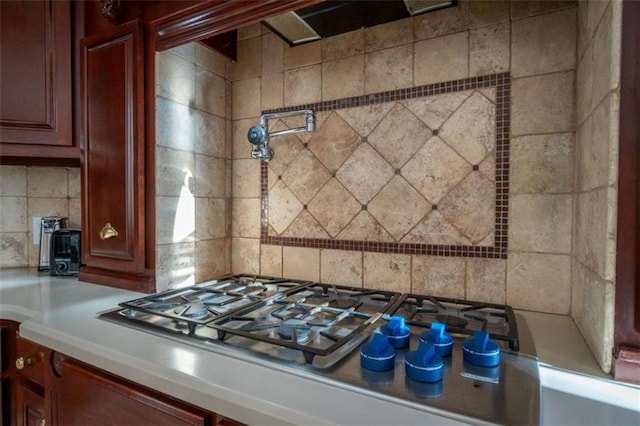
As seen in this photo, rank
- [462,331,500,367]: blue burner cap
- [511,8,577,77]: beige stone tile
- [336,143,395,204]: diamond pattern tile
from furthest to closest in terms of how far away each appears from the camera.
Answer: [336,143,395,204]: diamond pattern tile
[511,8,577,77]: beige stone tile
[462,331,500,367]: blue burner cap

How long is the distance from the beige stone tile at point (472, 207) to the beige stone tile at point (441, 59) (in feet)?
1.03

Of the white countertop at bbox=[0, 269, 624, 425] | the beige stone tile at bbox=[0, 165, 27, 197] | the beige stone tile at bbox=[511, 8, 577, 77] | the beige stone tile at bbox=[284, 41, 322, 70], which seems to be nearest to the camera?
the white countertop at bbox=[0, 269, 624, 425]

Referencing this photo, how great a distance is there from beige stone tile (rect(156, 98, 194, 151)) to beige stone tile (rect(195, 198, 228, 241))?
219 mm

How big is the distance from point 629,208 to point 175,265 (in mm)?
1204

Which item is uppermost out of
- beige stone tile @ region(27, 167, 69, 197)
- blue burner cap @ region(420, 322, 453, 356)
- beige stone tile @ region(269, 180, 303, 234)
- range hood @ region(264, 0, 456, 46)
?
range hood @ region(264, 0, 456, 46)

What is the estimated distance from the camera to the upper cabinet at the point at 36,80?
47.2 inches

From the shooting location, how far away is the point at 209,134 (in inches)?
52.2

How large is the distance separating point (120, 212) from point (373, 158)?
34.8 inches

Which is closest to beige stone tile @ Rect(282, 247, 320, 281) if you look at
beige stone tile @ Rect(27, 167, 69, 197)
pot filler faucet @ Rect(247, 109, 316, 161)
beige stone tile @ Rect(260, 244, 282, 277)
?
beige stone tile @ Rect(260, 244, 282, 277)

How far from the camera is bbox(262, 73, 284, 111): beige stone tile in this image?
131 centimetres

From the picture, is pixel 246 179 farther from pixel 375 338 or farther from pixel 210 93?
pixel 375 338

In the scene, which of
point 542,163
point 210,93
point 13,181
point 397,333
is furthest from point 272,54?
point 13,181

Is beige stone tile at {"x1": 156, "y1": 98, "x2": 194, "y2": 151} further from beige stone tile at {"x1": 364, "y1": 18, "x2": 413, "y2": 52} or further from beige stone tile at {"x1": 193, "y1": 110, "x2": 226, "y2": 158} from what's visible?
beige stone tile at {"x1": 364, "y1": 18, "x2": 413, "y2": 52}

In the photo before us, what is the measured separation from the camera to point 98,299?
41.2 inches
